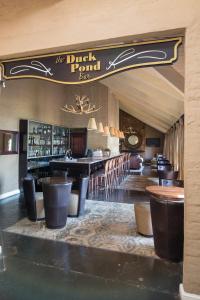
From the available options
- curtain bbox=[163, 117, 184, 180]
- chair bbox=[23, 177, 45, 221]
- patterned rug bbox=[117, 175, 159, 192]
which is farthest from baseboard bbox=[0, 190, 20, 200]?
curtain bbox=[163, 117, 184, 180]

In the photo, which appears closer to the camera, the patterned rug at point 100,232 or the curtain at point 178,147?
the patterned rug at point 100,232

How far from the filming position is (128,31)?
2135mm

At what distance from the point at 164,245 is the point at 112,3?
109 inches

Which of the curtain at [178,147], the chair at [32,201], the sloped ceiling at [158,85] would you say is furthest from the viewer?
the curtain at [178,147]

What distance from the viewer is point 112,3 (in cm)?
221

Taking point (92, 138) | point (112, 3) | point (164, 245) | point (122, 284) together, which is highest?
point (112, 3)

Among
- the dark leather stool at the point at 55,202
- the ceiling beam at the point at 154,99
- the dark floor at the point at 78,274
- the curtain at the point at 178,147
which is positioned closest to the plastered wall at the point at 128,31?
the dark floor at the point at 78,274

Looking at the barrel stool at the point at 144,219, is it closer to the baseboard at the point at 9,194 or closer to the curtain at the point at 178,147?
the curtain at the point at 178,147

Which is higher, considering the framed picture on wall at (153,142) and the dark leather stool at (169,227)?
the framed picture on wall at (153,142)

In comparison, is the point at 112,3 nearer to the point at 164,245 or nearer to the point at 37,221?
the point at 164,245

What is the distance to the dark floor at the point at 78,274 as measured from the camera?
7.18 feet

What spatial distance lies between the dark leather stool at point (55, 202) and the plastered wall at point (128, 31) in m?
2.03

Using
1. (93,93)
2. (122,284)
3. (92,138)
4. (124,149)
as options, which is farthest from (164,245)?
(124,149)

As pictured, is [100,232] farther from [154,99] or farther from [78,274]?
[154,99]
